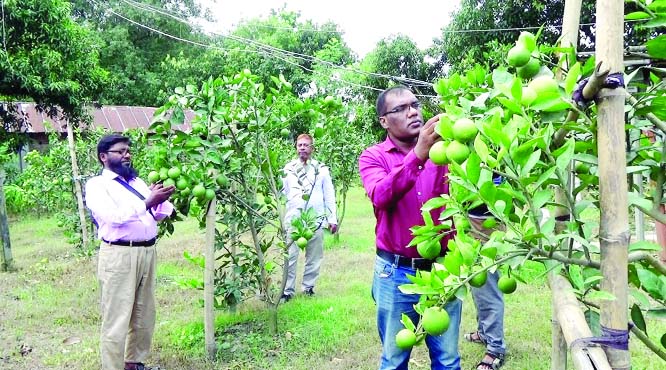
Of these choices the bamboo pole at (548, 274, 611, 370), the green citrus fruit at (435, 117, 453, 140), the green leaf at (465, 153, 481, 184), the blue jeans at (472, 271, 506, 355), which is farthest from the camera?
the blue jeans at (472, 271, 506, 355)

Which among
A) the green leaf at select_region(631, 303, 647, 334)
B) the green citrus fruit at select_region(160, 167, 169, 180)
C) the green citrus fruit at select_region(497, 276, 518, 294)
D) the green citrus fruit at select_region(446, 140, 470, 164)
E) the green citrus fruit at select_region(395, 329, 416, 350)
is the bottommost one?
the green citrus fruit at select_region(395, 329, 416, 350)

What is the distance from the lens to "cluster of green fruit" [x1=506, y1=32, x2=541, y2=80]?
1063 millimetres

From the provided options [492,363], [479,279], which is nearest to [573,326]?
[479,279]

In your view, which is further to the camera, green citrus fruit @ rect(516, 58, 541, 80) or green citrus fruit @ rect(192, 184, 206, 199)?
green citrus fruit @ rect(192, 184, 206, 199)

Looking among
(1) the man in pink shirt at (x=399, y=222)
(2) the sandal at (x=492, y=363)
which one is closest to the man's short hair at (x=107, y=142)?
(1) the man in pink shirt at (x=399, y=222)

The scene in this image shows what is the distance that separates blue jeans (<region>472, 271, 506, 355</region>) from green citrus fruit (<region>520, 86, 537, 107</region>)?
9.01 ft

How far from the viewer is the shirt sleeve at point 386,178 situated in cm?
222

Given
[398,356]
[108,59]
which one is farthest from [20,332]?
[108,59]

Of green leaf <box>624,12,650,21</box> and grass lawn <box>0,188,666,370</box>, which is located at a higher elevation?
green leaf <box>624,12,650,21</box>

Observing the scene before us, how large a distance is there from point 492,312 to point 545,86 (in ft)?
9.57

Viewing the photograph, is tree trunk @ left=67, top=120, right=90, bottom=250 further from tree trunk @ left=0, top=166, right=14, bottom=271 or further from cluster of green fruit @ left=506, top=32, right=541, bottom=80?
cluster of green fruit @ left=506, top=32, right=541, bottom=80

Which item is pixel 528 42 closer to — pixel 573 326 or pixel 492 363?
pixel 573 326

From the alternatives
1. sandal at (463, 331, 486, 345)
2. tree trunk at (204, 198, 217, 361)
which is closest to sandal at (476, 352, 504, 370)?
sandal at (463, 331, 486, 345)

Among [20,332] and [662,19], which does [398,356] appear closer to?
[662,19]
